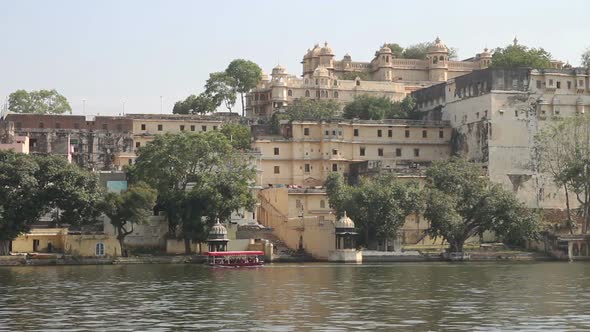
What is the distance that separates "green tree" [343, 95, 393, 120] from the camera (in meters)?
96.8

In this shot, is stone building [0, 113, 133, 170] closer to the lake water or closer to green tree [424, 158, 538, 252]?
green tree [424, 158, 538, 252]

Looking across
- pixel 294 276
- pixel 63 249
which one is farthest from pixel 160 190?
pixel 294 276

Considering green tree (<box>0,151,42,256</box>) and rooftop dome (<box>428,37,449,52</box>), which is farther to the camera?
rooftop dome (<box>428,37,449,52</box>)

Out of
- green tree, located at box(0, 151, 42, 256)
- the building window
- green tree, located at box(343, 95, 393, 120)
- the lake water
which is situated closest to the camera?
the lake water

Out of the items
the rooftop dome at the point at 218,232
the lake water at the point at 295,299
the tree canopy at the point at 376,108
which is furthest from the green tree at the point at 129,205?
the tree canopy at the point at 376,108

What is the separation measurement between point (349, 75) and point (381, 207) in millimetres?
47003

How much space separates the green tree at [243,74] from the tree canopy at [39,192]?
43488 millimetres

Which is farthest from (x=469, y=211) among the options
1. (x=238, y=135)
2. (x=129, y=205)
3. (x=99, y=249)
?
(x=238, y=135)

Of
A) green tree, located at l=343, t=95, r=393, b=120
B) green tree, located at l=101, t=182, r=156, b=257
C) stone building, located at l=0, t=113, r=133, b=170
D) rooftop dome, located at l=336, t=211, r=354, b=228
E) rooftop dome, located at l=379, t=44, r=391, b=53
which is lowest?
rooftop dome, located at l=336, t=211, r=354, b=228

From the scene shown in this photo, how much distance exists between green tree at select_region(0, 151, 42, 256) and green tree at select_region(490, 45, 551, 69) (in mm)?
51552

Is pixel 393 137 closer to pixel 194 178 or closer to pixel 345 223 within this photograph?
pixel 194 178

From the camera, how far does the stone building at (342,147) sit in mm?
87750

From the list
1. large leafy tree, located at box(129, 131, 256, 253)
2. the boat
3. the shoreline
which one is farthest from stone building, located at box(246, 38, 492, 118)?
the boat

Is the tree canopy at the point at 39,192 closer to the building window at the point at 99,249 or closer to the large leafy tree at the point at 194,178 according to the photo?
the building window at the point at 99,249
